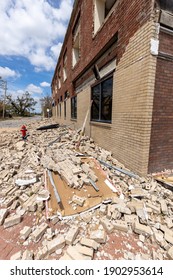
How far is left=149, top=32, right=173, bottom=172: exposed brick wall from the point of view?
128 inches

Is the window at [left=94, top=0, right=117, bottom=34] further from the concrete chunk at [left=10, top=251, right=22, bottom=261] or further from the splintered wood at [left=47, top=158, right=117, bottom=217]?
the concrete chunk at [left=10, top=251, right=22, bottom=261]

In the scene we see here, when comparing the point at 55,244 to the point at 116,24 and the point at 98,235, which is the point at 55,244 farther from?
the point at 116,24

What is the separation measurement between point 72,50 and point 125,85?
26.8 feet

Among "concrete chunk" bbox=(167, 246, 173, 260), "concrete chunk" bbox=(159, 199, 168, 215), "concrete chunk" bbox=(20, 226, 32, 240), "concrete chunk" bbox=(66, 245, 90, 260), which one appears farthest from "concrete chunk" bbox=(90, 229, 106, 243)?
"concrete chunk" bbox=(159, 199, 168, 215)

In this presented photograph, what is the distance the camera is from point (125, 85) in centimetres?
399

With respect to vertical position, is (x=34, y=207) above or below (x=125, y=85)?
below

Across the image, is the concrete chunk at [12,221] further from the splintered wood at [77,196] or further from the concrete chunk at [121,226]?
the concrete chunk at [121,226]

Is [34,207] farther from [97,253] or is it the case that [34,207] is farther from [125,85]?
[125,85]

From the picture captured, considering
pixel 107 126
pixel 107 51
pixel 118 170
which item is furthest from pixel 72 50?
pixel 118 170

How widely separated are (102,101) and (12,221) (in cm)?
508

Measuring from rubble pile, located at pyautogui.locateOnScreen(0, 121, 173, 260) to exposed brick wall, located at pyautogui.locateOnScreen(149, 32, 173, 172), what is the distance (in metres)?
0.66

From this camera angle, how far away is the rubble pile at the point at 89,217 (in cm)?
196

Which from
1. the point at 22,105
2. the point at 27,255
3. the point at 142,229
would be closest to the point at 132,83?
the point at 142,229

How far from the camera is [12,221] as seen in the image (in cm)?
242
